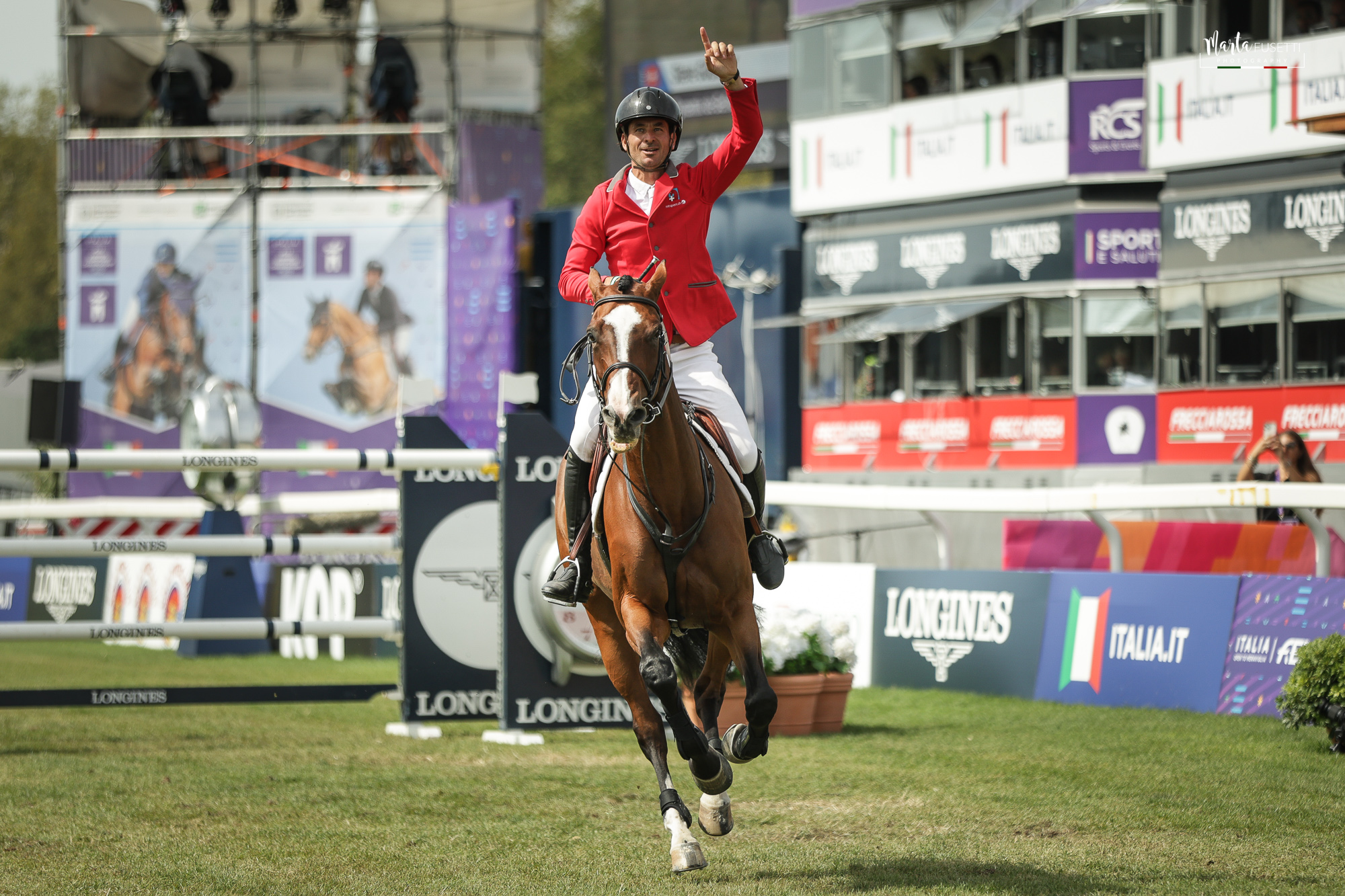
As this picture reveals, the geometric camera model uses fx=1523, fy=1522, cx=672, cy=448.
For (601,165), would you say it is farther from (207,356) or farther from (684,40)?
(207,356)

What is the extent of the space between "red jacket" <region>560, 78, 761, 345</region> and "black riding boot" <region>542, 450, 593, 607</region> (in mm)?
778

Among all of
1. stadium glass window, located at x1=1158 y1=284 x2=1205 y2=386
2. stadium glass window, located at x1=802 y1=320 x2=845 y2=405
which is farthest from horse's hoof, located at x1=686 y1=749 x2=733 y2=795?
stadium glass window, located at x1=802 y1=320 x2=845 y2=405

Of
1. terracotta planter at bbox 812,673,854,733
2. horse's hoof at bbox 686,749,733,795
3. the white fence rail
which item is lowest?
terracotta planter at bbox 812,673,854,733

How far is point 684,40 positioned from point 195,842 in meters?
37.0

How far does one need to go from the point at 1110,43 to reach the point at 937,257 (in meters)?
4.83

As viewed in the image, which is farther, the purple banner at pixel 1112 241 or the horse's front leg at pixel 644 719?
the purple banner at pixel 1112 241

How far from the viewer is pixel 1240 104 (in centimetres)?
2272

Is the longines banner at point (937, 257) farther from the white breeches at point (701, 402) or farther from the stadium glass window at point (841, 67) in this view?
the white breeches at point (701, 402)

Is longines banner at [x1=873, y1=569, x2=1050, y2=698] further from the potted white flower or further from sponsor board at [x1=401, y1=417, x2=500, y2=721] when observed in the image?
sponsor board at [x1=401, y1=417, x2=500, y2=721]

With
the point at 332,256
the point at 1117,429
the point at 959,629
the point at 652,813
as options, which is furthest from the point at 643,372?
the point at 332,256

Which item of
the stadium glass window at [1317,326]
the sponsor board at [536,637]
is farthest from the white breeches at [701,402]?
the stadium glass window at [1317,326]

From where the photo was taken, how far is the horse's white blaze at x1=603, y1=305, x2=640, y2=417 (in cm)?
561

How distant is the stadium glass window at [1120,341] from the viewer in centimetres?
2503

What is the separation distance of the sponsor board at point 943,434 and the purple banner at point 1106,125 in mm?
3985
